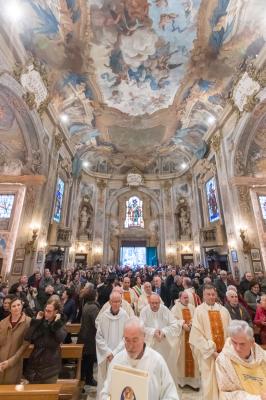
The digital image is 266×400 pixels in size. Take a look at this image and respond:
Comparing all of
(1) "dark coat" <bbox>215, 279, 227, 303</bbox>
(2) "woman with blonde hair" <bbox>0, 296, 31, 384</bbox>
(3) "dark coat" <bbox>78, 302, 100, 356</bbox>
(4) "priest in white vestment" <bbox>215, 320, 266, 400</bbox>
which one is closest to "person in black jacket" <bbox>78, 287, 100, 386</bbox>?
(3) "dark coat" <bbox>78, 302, 100, 356</bbox>

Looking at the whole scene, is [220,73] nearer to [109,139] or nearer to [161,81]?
[161,81]

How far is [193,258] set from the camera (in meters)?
19.8

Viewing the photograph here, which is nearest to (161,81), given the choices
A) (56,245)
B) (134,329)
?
(56,245)

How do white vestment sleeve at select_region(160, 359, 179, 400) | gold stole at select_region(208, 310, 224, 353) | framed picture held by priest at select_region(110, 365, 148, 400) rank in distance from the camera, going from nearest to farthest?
framed picture held by priest at select_region(110, 365, 148, 400) → white vestment sleeve at select_region(160, 359, 179, 400) → gold stole at select_region(208, 310, 224, 353)

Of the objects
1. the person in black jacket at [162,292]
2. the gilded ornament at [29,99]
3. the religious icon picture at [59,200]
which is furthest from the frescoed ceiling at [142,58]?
the person in black jacket at [162,292]

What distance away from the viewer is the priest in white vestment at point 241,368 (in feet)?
6.64

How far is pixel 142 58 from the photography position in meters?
13.9

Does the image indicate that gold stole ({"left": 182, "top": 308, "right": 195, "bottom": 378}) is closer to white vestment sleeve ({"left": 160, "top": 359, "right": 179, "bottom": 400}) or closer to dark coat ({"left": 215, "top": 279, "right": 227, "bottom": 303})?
white vestment sleeve ({"left": 160, "top": 359, "right": 179, "bottom": 400})

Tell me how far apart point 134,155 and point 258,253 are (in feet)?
51.4

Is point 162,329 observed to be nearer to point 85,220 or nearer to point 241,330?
point 241,330

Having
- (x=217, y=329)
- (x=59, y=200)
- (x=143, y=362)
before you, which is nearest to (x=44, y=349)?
(x=143, y=362)

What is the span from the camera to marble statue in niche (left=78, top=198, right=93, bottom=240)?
20.7 metres

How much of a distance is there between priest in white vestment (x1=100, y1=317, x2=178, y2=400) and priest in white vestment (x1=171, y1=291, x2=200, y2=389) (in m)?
2.39

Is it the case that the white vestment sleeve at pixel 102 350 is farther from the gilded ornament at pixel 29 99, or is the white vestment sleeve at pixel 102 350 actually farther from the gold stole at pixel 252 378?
the gilded ornament at pixel 29 99
